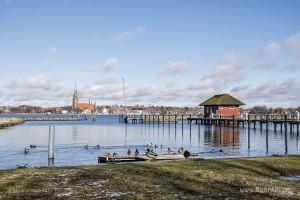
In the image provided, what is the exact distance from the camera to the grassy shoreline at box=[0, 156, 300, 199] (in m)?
13.7

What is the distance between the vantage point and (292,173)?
22.3 metres

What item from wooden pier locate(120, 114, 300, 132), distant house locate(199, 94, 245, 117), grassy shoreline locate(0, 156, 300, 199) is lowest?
grassy shoreline locate(0, 156, 300, 199)

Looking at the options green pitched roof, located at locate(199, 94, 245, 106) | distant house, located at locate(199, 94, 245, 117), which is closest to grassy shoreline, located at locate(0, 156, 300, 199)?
green pitched roof, located at locate(199, 94, 245, 106)

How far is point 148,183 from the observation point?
51.4 ft

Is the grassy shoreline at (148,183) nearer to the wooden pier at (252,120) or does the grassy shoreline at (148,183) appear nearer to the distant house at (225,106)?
the wooden pier at (252,120)

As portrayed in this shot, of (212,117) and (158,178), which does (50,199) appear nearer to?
(158,178)

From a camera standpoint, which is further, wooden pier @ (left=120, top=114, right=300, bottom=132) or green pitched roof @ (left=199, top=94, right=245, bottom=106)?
green pitched roof @ (left=199, top=94, right=245, bottom=106)

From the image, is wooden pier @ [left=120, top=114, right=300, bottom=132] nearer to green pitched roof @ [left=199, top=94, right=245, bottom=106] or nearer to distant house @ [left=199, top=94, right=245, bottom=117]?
distant house @ [left=199, top=94, right=245, bottom=117]

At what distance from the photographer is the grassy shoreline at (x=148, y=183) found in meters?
13.7

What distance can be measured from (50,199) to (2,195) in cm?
192

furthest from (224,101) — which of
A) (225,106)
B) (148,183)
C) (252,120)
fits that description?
(148,183)

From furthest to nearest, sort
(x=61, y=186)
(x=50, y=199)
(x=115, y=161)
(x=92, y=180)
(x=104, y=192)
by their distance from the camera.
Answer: (x=115, y=161) → (x=92, y=180) → (x=61, y=186) → (x=104, y=192) → (x=50, y=199)

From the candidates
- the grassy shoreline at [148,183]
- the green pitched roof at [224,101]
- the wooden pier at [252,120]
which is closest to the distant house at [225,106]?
the green pitched roof at [224,101]

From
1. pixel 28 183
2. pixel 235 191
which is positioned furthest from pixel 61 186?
pixel 235 191
